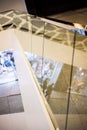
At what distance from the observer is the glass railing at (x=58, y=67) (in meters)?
2.86

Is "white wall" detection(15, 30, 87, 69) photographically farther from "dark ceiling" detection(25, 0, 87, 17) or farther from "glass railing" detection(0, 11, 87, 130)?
"dark ceiling" detection(25, 0, 87, 17)

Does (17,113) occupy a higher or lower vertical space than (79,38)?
lower

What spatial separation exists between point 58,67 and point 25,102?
0.97 metres

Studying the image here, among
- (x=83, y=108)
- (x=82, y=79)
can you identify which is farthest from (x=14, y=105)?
(x=83, y=108)

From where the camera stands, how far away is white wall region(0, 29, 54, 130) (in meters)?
2.92

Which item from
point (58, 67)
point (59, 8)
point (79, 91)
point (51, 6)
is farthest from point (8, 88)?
point (79, 91)

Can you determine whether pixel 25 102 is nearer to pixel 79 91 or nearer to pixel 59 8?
pixel 79 91

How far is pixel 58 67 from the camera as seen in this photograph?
4996 mm

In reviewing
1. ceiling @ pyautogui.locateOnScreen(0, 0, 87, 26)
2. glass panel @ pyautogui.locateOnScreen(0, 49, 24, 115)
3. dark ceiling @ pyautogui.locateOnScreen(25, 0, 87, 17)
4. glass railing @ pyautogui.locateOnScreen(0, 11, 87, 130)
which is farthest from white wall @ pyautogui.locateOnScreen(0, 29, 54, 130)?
ceiling @ pyautogui.locateOnScreen(0, 0, 87, 26)

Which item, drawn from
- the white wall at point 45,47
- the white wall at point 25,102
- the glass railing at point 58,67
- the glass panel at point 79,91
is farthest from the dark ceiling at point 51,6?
the glass panel at point 79,91

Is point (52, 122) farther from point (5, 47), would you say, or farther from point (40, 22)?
point (5, 47)

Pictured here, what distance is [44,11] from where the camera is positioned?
381 inches

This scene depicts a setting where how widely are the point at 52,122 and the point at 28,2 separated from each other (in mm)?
7650

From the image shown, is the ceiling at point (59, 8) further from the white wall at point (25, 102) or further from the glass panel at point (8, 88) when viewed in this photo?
the white wall at point (25, 102)
